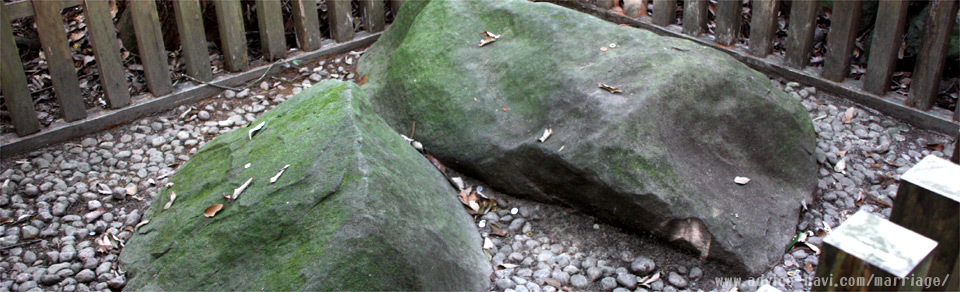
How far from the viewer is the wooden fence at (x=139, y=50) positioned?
3.55 metres

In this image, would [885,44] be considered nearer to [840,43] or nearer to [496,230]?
[840,43]

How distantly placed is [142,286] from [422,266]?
101 centimetres

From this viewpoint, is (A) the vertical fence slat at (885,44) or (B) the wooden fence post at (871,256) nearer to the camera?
(B) the wooden fence post at (871,256)

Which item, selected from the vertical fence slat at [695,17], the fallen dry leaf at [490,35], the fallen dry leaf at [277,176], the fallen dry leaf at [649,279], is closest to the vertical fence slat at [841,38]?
the vertical fence slat at [695,17]

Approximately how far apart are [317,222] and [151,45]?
197cm

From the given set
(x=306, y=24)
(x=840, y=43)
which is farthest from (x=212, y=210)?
(x=840, y=43)

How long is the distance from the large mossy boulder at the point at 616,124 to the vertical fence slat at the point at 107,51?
4.21 feet

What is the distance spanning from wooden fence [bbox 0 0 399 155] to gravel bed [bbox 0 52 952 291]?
0.09 meters

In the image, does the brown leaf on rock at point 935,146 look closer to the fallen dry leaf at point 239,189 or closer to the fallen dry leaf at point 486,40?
the fallen dry leaf at point 486,40

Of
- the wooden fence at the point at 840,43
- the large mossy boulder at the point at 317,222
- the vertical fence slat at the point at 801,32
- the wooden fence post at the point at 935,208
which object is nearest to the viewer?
the wooden fence post at the point at 935,208

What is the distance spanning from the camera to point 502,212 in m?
3.32

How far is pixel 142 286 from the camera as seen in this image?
8.97ft

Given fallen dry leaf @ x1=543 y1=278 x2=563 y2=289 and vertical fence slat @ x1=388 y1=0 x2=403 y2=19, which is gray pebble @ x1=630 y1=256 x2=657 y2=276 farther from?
vertical fence slat @ x1=388 y1=0 x2=403 y2=19

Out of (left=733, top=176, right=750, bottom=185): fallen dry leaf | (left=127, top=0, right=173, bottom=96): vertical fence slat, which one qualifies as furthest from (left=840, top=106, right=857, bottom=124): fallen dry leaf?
(left=127, top=0, right=173, bottom=96): vertical fence slat
